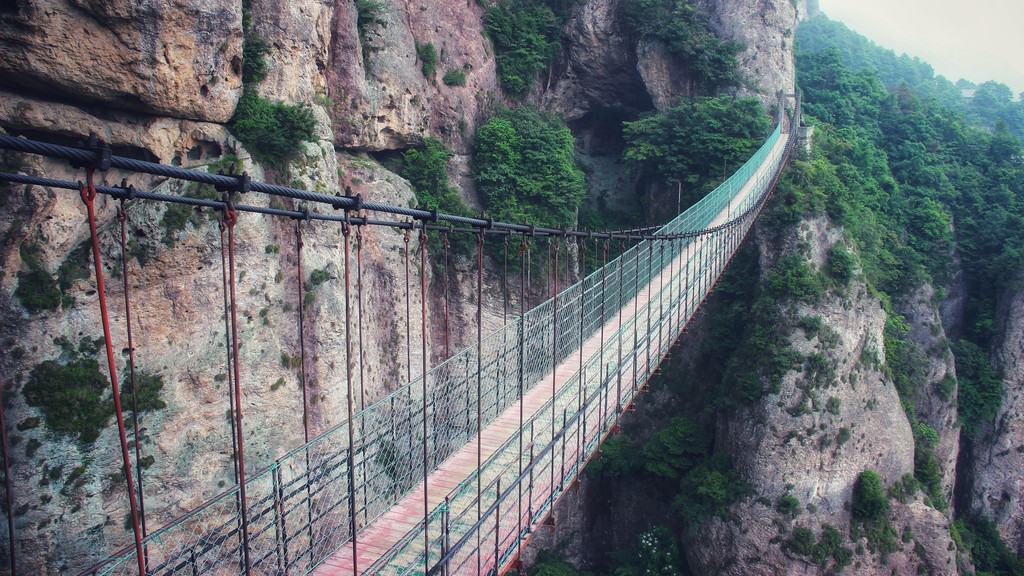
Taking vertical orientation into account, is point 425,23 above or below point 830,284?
above

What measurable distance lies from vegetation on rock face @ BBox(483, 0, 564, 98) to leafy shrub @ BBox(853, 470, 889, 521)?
1065 cm

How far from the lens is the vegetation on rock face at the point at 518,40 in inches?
550

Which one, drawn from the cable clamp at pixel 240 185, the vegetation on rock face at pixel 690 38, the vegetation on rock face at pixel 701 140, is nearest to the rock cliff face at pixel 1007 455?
the vegetation on rock face at pixel 701 140

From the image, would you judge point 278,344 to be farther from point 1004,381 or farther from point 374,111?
point 1004,381

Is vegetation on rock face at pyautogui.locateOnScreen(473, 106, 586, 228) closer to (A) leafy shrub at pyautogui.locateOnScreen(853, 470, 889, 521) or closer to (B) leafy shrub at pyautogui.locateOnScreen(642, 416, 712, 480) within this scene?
(B) leafy shrub at pyautogui.locateOnScreen(642, 416, 712, 480)

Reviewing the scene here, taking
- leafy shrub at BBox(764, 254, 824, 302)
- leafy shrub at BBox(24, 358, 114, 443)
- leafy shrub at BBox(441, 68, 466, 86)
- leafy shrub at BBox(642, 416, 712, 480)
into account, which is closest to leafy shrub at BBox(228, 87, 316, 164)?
leafy shrub at BBox(24, 358, 114, 443)

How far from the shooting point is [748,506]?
10117mm

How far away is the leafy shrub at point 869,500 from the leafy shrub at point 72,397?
11249 mm

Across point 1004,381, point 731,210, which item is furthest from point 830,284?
point 1004,381

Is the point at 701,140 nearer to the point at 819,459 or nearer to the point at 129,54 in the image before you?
the point at 819,459

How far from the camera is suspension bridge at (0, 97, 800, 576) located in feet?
8.60

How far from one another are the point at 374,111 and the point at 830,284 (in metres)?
8.85

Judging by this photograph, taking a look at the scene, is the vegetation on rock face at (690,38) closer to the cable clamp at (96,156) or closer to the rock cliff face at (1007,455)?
the rock cliff face at (1007,455)

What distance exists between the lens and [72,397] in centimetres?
645
